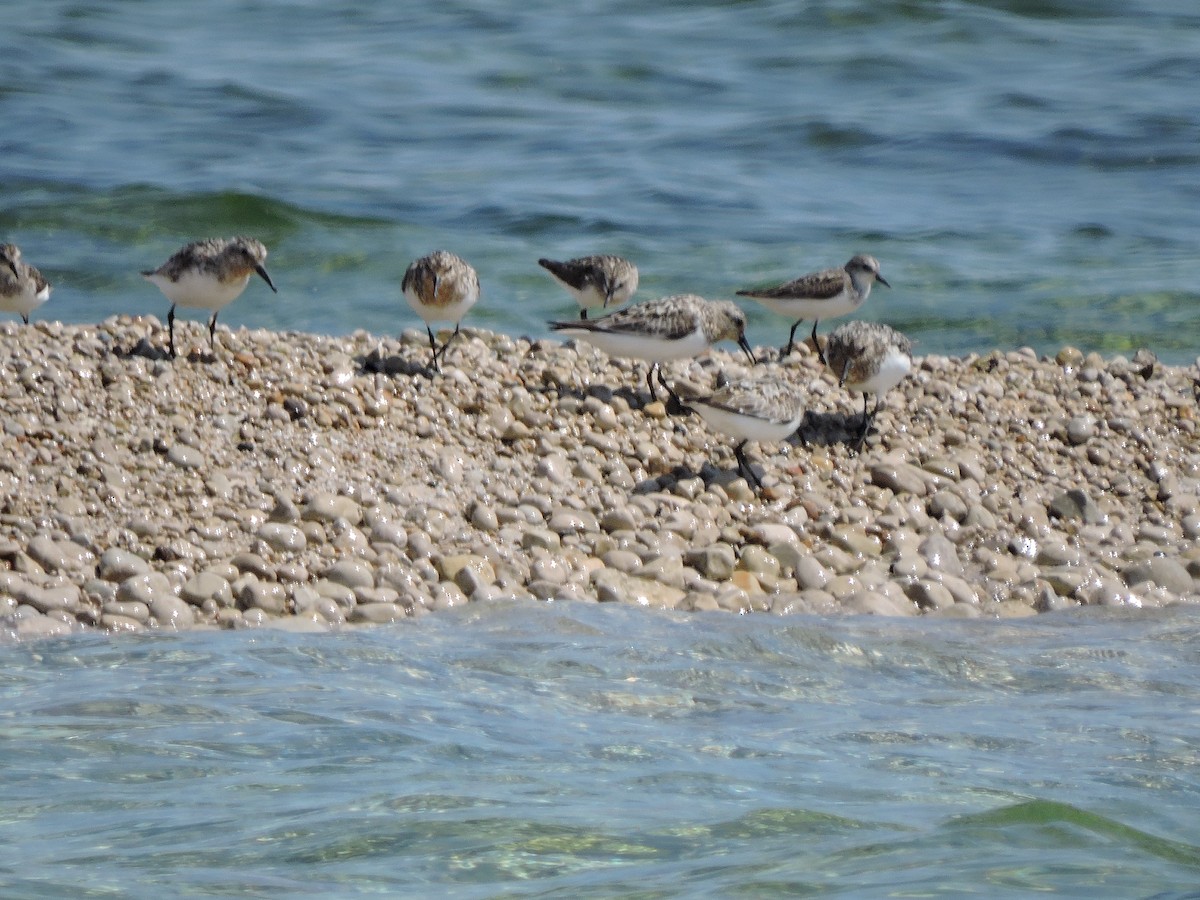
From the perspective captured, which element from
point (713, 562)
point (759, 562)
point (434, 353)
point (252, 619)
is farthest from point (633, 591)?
point (434, 353)

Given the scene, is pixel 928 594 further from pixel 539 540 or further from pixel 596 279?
pixel 596 279

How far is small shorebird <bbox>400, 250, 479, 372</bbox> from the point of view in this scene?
10.1 metres

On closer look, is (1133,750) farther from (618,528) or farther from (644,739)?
(618,528)

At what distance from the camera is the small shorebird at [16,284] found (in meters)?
10.7

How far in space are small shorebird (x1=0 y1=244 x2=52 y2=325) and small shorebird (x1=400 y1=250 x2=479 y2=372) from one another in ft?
8.12

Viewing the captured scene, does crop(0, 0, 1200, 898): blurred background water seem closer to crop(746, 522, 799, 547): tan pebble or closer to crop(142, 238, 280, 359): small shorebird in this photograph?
crop(746, 522, 799, 547): tan pebble

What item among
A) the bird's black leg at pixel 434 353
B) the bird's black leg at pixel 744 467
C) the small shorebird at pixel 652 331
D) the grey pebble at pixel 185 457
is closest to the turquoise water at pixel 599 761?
the grey pebble at pixel 185 457

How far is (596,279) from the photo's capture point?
451 inches

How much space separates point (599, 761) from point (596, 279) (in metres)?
6.16

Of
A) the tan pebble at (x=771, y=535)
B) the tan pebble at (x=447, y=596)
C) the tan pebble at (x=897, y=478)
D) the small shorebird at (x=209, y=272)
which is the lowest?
the tan pebble at (x=447, y=596)

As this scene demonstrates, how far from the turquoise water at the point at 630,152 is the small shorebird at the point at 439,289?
3.56 metres

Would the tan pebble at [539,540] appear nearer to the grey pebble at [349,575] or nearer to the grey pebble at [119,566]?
the grey pebble at [349,575]

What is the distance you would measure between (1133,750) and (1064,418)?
470cm

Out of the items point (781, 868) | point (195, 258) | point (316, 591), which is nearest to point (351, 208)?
point (195, 258)
